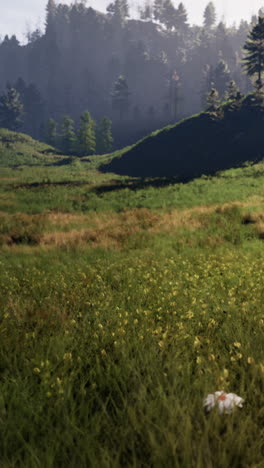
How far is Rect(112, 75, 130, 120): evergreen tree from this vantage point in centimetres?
11262

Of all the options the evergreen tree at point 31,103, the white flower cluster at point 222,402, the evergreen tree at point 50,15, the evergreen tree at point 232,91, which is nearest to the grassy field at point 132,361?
the white flower cluster at point 222,402

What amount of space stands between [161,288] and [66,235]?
7.19m

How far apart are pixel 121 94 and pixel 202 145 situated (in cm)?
8069

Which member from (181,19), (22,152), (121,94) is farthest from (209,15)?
(22,152)

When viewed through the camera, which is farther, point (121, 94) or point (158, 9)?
point (158, 9)

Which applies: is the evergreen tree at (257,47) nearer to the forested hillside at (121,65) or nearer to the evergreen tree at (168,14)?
the forested hillside at (121,65)

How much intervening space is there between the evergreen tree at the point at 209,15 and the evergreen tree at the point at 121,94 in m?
97.0

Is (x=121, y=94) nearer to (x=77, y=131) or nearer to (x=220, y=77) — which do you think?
(x=220, y=77)

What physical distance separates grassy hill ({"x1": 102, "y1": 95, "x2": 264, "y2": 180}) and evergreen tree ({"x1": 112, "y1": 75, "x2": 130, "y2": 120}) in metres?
72.2

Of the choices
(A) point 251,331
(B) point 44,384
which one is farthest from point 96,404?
(A) point 251,331

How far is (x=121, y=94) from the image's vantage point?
371 feet

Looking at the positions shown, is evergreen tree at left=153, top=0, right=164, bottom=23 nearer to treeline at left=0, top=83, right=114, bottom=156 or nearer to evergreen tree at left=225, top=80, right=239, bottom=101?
treeline at left=0, top=83, right=114, bottom=156

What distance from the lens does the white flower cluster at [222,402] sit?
1.66m

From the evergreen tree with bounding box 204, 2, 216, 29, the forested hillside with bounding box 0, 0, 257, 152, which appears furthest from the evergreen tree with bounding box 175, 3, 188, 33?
the evergreen tree with bounding box 204, 2, 216, 29
